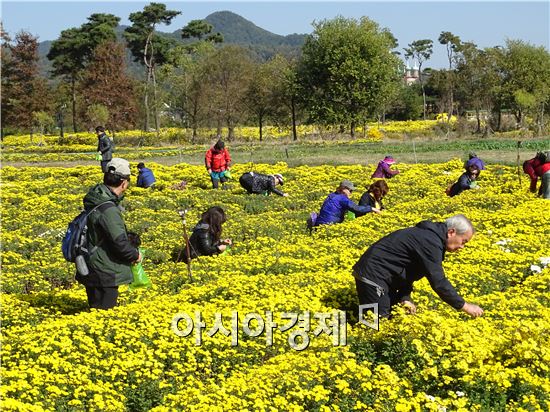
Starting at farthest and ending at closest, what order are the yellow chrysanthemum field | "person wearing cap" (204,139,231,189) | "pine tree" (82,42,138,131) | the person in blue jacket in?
1. "pine tree" (82,42,138,131)
2. the person in blue jacket
3. "person wearing cap" (204,139,231,189)
4. the yellow chrysanthemum field

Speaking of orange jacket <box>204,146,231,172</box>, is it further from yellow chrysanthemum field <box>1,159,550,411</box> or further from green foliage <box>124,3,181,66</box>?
green foliage <box>124,3,181,66</box>

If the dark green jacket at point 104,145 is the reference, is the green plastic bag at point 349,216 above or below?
below

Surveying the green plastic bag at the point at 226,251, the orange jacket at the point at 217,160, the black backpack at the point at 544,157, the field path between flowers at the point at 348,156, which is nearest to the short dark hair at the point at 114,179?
the green plastic bag at the point at 226,251

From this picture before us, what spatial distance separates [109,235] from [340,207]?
6966 millimetres

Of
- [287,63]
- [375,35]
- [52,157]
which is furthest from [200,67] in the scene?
[52,157]

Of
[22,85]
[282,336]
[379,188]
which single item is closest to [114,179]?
[282,336]

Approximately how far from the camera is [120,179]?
7363 millimetres

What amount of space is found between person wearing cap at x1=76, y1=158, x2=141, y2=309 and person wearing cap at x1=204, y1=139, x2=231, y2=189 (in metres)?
12.9

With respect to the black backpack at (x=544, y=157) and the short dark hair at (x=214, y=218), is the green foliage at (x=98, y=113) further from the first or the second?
the short dark hair at (x=214, y=218)

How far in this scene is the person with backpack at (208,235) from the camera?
11.2 metres

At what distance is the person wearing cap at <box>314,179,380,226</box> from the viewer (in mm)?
13062

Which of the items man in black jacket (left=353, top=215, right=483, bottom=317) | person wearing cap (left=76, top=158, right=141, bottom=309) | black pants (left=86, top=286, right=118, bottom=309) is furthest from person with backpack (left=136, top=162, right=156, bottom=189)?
man in black jacket (left=353, top=215, right=483, bottom=317)

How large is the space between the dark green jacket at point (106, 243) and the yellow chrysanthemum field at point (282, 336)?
46 cm

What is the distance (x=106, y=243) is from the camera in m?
7.42
